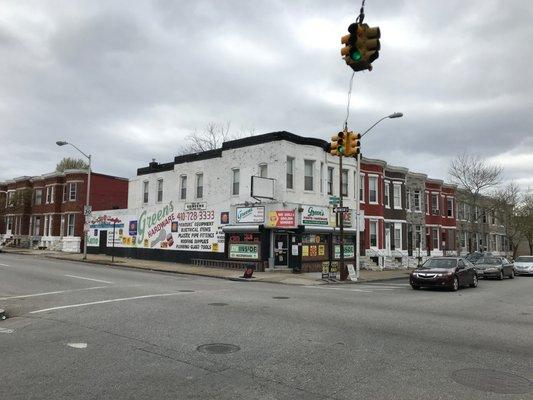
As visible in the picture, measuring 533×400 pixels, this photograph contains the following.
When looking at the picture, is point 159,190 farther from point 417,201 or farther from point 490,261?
point 490,261

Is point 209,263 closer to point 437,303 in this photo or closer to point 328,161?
point 328,161

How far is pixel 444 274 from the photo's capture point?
724 inches

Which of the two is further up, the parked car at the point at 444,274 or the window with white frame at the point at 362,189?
the window with white frame at the point at 362,189

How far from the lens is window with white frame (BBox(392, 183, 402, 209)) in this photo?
40.2 metres

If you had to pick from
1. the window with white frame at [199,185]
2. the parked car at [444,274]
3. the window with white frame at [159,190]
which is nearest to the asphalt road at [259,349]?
the parked car at [444,274]

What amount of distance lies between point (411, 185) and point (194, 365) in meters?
40.4

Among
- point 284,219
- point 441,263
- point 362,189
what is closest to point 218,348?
point 441,263

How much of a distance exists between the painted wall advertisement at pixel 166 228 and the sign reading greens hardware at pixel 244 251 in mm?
1316

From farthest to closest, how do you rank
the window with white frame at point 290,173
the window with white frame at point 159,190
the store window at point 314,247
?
1. the window with white frame at point 159,190
2. the window with white frame at point 290,173
3. the store window at point 314,247

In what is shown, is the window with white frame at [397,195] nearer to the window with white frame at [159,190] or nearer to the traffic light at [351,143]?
the window with white frame at [159,190]

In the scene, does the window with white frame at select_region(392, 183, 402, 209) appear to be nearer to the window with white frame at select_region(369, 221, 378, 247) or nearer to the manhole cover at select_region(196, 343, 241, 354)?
the window with white frame at select_region(369, 221, 378, 247)

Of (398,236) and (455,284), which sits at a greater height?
(398,236)

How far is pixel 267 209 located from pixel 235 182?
14.7 ft

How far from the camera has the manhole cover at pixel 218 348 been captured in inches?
288
